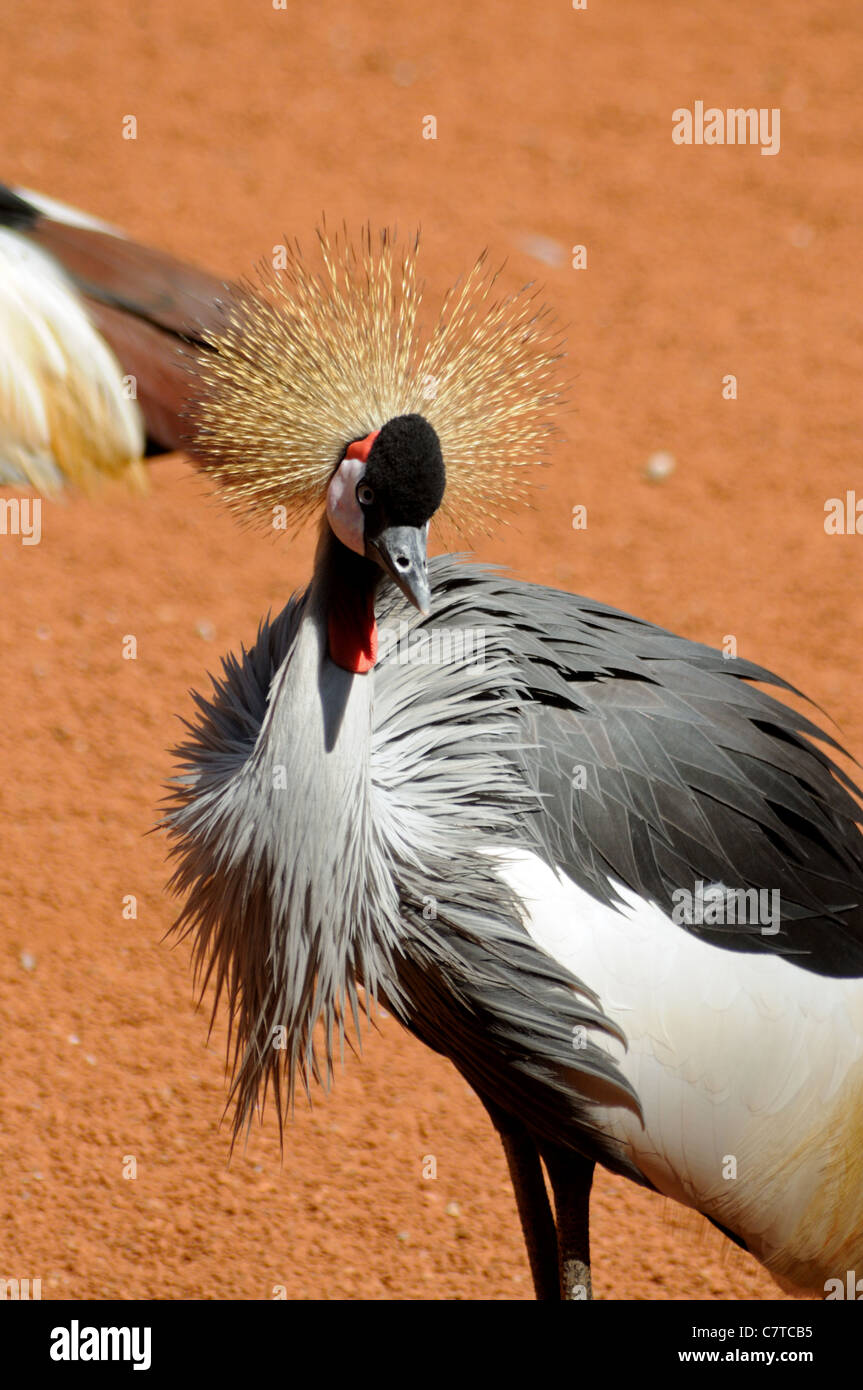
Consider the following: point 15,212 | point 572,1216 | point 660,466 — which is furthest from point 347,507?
point 660,466

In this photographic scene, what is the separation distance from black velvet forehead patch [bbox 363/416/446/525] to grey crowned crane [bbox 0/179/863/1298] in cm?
3

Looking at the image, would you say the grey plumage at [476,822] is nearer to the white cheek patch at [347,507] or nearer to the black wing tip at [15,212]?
the white cheek patch at [347,507]

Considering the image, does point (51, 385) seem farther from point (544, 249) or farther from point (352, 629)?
point (544, 249)

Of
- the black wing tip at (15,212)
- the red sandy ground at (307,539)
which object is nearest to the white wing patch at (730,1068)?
the red sandy ground at (307,539)

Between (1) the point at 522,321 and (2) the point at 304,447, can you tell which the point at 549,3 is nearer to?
(1) the point at 522,321

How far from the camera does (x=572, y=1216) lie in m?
1.78

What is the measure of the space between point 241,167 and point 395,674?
3.14 metres

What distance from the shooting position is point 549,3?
16.7ft

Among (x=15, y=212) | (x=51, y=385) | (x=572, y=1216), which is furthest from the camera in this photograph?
(x=15, y=212)

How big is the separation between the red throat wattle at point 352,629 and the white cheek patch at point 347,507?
0.02 m

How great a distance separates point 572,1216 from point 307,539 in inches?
80.1

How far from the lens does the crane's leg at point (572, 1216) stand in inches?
69.7

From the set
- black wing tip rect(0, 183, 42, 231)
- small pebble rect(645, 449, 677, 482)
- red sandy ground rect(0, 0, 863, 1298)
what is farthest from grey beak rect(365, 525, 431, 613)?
small pebble rect(645, 449, 677, 482)

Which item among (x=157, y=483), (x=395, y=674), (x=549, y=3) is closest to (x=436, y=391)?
(x=395, y=674)
